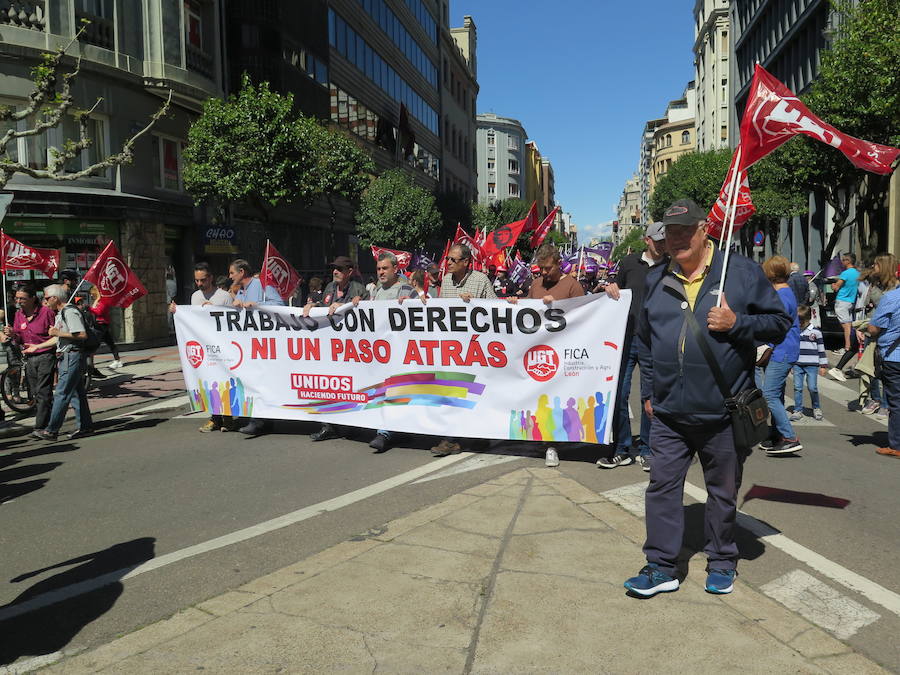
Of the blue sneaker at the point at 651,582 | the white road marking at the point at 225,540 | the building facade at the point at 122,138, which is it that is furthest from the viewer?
the building facade at the point at 122,138

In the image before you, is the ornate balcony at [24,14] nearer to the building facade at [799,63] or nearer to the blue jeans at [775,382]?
the blue jeans at [775,382]

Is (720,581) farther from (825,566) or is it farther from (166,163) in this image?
(166,163)

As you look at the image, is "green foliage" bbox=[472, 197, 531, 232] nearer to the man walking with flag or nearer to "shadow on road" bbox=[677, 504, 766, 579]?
"shadow on road" bbox=[677, 504, 766, 579]

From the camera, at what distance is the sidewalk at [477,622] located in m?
3.23

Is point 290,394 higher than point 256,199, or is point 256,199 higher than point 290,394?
point 256,199

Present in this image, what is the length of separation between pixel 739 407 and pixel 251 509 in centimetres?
349

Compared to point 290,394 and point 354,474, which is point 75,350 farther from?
point 354,474

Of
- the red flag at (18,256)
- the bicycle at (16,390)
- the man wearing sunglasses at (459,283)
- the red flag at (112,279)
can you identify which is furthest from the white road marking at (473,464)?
the red flag at (18,256)

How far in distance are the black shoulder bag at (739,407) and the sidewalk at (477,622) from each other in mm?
764

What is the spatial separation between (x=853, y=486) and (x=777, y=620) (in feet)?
10.3

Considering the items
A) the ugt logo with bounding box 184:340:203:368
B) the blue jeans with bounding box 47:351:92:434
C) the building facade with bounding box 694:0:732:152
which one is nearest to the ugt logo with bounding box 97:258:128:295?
the blue jeans with bounding box 47:351:92:434

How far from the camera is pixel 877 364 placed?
25.5 feet

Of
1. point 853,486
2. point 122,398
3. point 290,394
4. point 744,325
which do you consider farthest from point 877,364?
point 122,398

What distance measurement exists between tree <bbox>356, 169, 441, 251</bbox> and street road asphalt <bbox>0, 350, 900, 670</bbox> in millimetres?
26329
